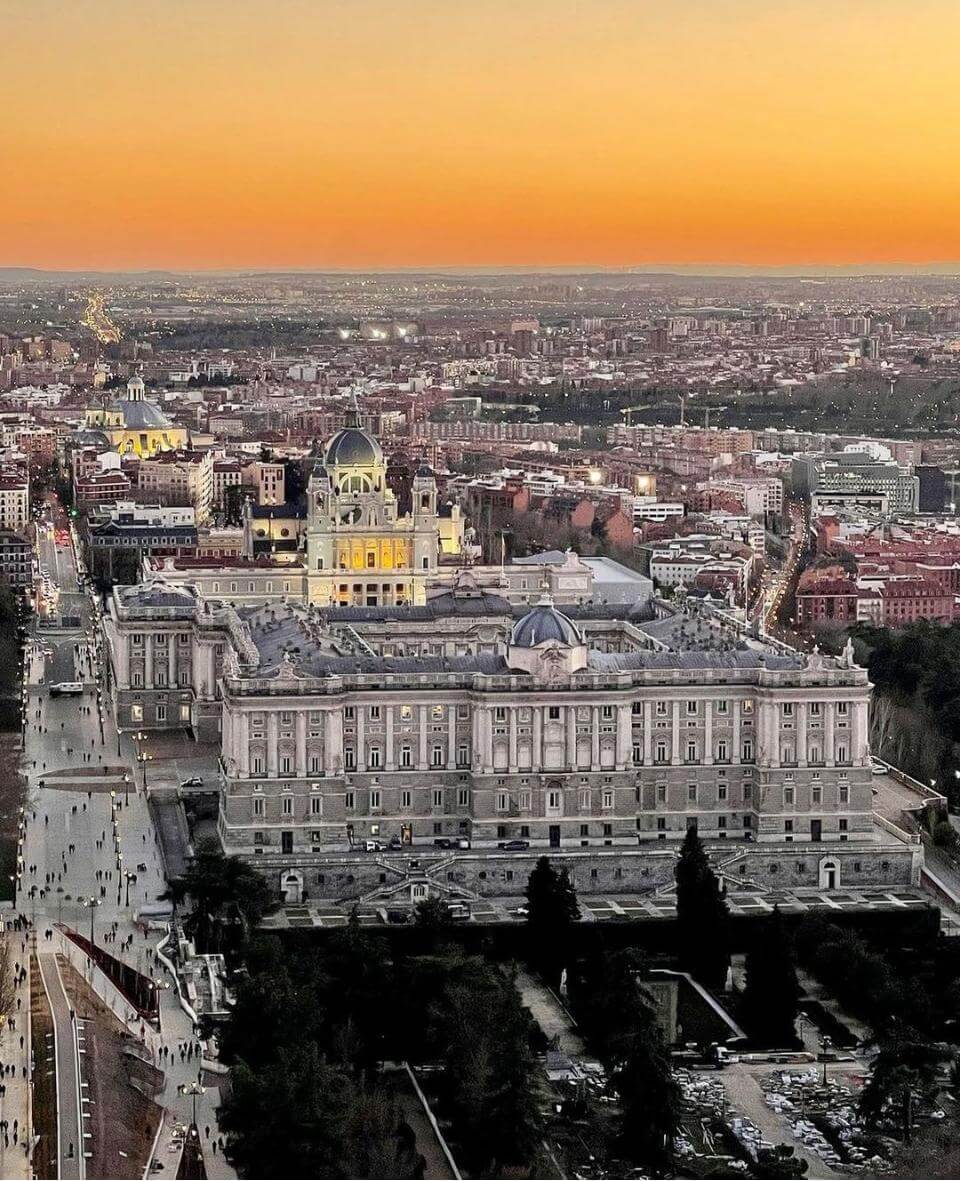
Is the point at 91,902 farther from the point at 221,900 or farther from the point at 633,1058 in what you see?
the point at 633,1058

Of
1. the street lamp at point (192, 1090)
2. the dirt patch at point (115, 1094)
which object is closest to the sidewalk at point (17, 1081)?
the dirt patch at point (115, 1094)

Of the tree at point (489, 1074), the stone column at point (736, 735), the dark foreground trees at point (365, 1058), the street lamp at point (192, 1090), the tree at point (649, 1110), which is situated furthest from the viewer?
the stone column at point (736, 735)

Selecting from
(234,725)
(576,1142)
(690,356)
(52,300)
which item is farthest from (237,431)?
(52,300)

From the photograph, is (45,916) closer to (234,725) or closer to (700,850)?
(234,725)

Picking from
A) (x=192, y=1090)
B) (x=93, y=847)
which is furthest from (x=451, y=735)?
(x=192, y=1090)

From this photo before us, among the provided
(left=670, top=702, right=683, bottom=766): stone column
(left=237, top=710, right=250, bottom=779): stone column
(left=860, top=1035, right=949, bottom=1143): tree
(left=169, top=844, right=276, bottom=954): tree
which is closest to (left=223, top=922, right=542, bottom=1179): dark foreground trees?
(left=169, top=844, right=276, bottom=954): tree

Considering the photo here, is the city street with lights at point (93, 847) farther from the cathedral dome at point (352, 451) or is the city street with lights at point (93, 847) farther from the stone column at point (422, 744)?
the cathedral dome at point (352, 451)
